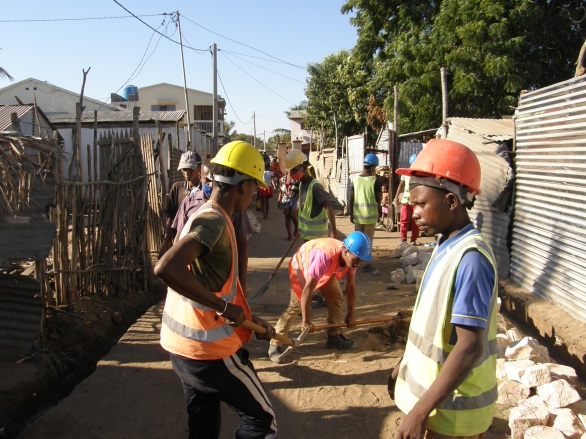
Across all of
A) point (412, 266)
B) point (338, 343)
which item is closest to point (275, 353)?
point (338, 343)

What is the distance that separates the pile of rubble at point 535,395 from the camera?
324 centimetres

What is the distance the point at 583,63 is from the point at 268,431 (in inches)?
221

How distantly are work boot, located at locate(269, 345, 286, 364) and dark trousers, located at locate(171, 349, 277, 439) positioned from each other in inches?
86.7

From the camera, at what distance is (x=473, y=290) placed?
1.79 metres

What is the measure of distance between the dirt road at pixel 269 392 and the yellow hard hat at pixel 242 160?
2.02m

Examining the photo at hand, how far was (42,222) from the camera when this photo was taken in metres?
4.57

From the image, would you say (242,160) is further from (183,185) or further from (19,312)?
(183,185)

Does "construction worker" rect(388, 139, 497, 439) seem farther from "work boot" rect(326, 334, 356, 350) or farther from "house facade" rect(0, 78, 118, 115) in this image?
"house facade" rect(0, 78, 118, 115)

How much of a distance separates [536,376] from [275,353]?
2156mm

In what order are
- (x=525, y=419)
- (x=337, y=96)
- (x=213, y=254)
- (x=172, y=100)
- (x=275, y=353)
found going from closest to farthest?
(x=213, y=254) → (x=525, y=419) → (x=275, y=353) → (x=337, y=96) → (x=172, y=100)

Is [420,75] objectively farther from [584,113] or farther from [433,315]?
[433,315]

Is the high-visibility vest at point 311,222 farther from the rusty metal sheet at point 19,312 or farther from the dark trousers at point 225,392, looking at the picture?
the dark trousers at point 225,392

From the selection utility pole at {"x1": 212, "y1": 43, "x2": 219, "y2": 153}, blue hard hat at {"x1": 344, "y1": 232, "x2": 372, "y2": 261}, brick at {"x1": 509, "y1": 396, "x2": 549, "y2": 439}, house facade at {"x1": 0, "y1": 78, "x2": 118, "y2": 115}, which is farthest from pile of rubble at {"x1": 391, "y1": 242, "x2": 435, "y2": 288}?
house facade at {"x1": 0, "y1": 78, "x2": 118, "y2": 115}

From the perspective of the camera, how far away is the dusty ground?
143 inches
